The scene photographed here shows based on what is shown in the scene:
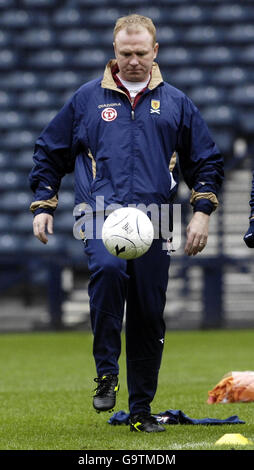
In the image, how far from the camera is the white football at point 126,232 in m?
4.29

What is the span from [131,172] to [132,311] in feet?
2.29

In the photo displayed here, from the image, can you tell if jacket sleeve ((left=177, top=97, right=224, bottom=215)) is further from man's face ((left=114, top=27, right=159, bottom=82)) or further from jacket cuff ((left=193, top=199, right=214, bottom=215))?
man's face ((left=114, top=27, right=159, bottom=82))

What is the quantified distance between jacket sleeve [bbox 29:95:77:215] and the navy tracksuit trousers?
0.36 metres

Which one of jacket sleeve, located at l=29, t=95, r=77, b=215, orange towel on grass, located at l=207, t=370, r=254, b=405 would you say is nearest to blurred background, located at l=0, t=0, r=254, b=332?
orange towel on grass, located at l=207, t=370, r=254, b=405

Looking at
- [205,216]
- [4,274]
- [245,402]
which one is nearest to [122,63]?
[205,216]

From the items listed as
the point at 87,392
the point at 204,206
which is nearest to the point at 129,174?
the point at 204,206

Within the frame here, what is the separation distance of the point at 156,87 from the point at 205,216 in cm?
70

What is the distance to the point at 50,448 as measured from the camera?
13.5ft

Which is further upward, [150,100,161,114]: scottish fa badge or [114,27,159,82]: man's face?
[114,27,159,82]: man's face

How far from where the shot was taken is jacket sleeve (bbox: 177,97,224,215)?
4688 millimetres

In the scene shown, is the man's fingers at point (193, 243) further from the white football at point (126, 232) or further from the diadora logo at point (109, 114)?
the diadora logo at point (109, 114)

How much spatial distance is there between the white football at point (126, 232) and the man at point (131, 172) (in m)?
0.08

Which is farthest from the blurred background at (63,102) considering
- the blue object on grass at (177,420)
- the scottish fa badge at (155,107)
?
the scottish fa badge at (155,107)

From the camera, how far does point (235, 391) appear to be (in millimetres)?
6012
